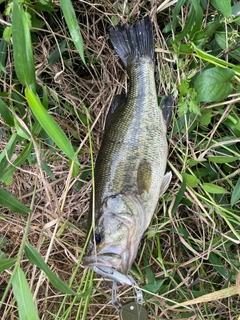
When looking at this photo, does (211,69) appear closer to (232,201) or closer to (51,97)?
(232,201)

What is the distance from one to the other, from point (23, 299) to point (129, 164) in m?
0.75

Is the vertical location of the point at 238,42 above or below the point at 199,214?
above

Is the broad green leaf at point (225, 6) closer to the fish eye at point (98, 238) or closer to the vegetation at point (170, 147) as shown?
the vegetation at point (170, 147)

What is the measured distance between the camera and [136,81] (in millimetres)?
1765

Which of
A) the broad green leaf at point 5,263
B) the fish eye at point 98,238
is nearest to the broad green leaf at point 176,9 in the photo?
the fish eye at point 98,238

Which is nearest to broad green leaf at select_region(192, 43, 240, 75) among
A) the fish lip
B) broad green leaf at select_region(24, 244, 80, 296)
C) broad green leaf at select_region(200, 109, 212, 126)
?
broad green leaf at select_region(200, 109, 212, 126)

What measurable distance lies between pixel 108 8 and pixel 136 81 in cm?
48

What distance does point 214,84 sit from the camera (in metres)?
1.65

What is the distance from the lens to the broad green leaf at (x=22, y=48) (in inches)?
54.5

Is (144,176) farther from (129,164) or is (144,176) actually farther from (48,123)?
(48,123)

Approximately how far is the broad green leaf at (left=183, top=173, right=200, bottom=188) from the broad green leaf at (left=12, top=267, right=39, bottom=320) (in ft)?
3.00

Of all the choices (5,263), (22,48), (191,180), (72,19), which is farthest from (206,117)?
(5,263)

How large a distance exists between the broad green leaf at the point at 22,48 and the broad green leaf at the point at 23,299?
805mm

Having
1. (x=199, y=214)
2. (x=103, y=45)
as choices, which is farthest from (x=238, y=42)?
(x=199, y=214)
